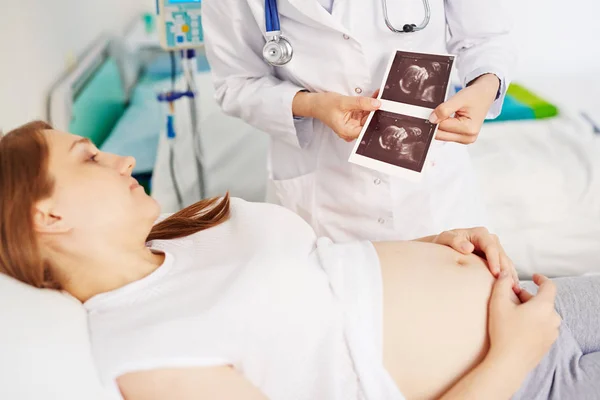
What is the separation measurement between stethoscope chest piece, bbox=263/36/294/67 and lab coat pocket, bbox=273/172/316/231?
0.31 m

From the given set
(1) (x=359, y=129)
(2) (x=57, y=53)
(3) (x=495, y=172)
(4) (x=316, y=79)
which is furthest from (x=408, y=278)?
(2) (x=57, y=53)

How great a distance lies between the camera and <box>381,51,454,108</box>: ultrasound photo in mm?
1256

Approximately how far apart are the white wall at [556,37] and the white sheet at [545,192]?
1062 millimetres

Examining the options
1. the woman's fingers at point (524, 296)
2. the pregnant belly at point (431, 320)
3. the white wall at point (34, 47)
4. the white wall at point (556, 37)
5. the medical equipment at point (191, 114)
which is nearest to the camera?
the pregnant belly at point (431, 320)

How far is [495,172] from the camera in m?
2.10

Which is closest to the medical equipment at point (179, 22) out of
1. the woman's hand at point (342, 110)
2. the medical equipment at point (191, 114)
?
the medical equipment at point (191, 114)

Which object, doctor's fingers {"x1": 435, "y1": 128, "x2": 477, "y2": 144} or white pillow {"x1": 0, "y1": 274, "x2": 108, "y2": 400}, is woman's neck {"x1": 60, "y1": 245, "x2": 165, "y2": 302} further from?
doctor's fingers {"x1": 435, "y1": 128, "x2": 477, "y2": 144}

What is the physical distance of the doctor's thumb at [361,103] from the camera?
1201 millimetres

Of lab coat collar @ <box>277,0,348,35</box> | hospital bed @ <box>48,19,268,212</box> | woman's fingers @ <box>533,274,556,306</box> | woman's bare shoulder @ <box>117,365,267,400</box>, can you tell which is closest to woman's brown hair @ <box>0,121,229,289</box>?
woman's bare shoulder @ <box>117,365,267,400</box>

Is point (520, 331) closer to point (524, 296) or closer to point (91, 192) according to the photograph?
point (524, 296)

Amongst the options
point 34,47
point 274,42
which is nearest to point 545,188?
point 274,42

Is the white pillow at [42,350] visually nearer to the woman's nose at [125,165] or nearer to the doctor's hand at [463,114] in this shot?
the woman's nose at [125,165]

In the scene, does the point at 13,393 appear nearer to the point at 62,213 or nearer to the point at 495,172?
the point at 62,213

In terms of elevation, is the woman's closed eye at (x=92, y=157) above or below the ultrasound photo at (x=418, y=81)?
below
